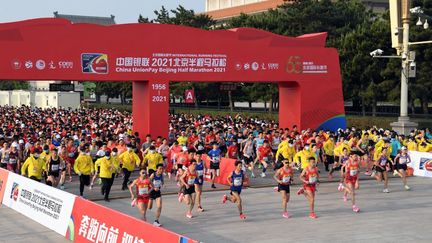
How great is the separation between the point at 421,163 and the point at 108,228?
14.8 m

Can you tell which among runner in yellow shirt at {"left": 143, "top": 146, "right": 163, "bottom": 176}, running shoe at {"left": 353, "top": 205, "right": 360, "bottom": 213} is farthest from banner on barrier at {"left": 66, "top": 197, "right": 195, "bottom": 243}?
running shoe at {"left": 353, "top": 205, "right": 360, "bottom": 213}

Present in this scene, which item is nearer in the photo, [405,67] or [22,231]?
[22,231]

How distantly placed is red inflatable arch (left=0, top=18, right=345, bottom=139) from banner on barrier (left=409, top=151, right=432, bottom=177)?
23.2 ft

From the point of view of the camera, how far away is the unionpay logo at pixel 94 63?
23891 millimetres

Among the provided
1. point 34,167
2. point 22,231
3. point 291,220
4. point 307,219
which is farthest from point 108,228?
point 34,167

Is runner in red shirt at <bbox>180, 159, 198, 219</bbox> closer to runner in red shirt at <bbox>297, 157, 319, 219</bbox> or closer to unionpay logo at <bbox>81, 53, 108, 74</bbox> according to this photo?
runner in red shirt at <bbox>297, 157, 319, 219</bbox>

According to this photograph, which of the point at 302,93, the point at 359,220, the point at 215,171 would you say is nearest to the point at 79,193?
the point at 215,171

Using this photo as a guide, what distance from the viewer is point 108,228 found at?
35.3 ft

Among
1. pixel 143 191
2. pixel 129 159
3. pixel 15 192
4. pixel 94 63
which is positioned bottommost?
pixel 15 192

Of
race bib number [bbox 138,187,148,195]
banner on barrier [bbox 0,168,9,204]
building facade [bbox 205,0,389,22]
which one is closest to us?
race bib number [bbox 138,187,148,195]

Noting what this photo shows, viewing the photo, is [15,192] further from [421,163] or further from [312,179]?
[421,163]

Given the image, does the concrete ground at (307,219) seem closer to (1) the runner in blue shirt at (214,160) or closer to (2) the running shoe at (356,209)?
(2) the running shoe at (356,209)

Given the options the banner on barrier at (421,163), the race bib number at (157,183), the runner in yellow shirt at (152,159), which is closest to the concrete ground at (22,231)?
the race bib number at (157,183)

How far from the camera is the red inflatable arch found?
23141mm
